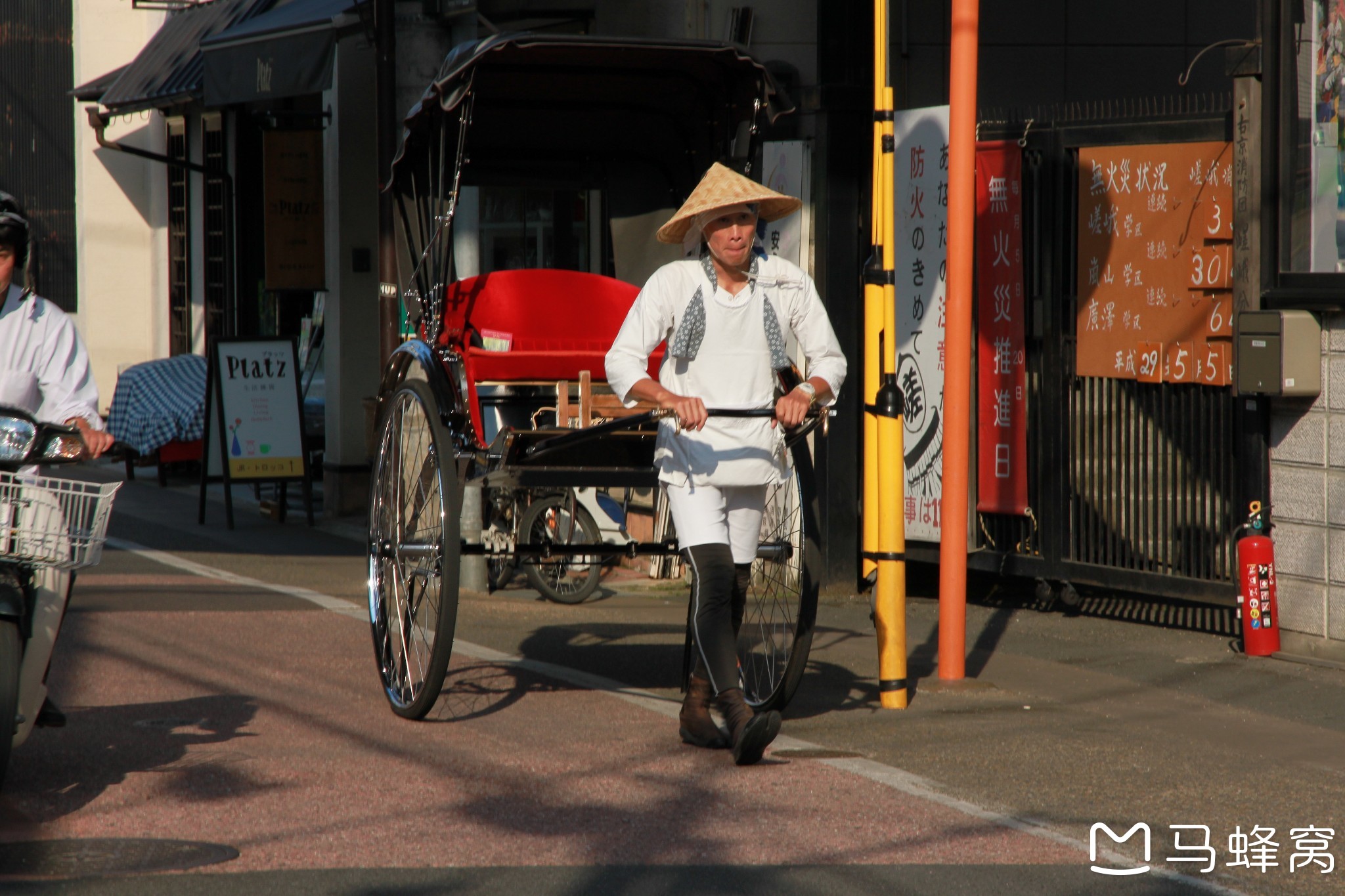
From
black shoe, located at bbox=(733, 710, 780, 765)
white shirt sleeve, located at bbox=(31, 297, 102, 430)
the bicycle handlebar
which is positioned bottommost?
black shoe, located at bbox=(733, 710, 780, 765)

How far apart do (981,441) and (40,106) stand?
19.0 m

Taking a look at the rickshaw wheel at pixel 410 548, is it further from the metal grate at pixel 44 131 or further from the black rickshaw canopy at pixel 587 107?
the metal grate at pixel 44 131

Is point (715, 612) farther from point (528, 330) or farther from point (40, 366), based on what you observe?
point (40, 366)

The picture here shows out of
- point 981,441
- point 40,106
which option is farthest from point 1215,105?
point 40,106

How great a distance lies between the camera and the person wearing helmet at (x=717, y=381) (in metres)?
6.16

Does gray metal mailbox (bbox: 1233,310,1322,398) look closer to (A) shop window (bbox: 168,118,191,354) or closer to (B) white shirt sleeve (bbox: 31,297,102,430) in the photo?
(B) white shirt sleeve (bbox: 31,297,102,430)

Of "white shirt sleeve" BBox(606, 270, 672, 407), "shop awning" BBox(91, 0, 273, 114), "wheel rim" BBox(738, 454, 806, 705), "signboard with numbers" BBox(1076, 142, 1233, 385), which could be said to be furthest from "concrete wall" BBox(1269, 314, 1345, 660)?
"shop awning" BBox(91, 0, 273, 114)

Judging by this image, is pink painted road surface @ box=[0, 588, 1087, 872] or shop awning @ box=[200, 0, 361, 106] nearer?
pink painted road surface @ box=[0, 588, 1087, 872]

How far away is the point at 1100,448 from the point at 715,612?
13.0 ft

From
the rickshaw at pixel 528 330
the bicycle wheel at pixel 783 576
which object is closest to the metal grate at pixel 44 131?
the rickshaw at pixel 528 330

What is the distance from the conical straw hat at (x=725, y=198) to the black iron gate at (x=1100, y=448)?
3.33 meters

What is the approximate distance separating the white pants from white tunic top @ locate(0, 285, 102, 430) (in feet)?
6.83

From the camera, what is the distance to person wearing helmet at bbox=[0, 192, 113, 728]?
552 centimetres

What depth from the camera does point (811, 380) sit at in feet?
20.1
